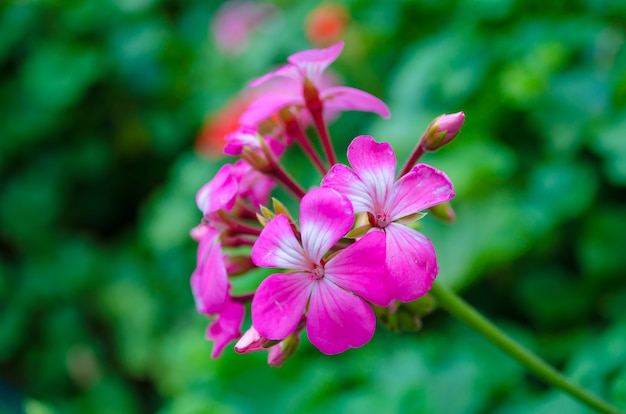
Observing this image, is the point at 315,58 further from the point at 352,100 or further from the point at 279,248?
the point at 279,248

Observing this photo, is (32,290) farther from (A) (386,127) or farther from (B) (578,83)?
(B) (578,83)

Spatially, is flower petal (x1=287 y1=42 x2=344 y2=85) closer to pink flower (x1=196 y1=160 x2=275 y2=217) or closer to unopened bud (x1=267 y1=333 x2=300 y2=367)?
pink flower (x1=196 y1=160 x2=275 y2=217)

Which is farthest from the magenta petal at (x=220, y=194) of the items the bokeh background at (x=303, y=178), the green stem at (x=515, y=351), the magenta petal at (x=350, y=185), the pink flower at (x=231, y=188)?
the bokeh background at (x=303, y=178)

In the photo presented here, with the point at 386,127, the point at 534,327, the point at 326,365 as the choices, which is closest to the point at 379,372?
the point at 326,365

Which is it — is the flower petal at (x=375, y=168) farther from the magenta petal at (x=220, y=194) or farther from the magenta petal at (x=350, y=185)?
the magenta petal at (x=220, y=194)

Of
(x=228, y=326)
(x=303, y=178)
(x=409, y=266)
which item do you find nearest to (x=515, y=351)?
(x=409, y=266)
